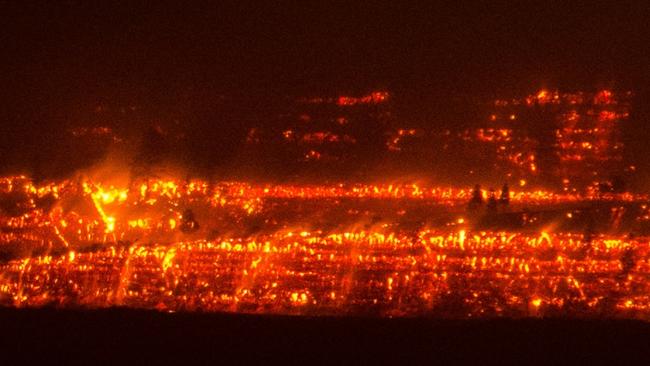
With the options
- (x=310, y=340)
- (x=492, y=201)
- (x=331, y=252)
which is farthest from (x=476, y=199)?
(x=310, y=340)

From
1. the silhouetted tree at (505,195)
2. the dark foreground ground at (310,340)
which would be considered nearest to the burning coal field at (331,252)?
the silhouetted tree at (505,195)

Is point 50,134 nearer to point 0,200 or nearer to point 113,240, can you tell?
point 0,200

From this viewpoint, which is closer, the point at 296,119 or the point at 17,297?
the point at 17,297

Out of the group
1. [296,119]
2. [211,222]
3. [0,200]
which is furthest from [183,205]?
[0,200]

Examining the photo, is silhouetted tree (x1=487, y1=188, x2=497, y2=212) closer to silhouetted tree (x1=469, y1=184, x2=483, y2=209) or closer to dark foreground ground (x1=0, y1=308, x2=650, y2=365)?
silhouetted tree (x1=469, y1=184, x2=483, y2=209)

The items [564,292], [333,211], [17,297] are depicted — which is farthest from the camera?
[333,211]

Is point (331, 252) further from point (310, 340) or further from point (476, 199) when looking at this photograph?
point (310, 340)

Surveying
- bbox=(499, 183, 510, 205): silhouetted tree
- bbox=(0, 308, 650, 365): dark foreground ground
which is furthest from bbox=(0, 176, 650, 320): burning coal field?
bbox=(0, 308, 650, 365): dark foreground ground
